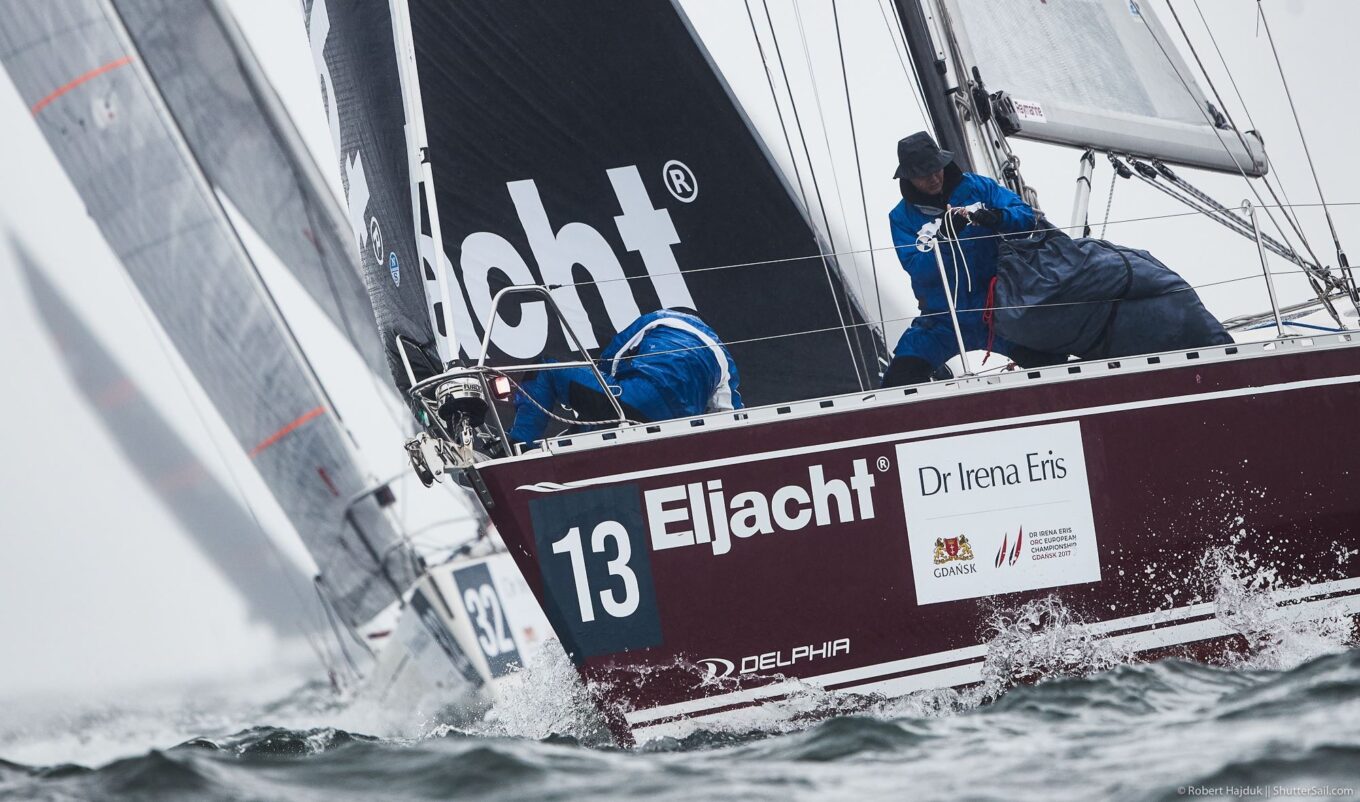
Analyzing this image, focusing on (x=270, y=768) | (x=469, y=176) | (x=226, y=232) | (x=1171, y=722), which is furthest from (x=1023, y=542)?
(x=226, y=232)

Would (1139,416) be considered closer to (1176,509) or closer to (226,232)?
(1176,509)

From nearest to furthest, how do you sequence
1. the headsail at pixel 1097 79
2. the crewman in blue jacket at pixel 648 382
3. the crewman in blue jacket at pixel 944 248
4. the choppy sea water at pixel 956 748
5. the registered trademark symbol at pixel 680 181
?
the choppy sea water at pixel 956 748 → the crewman in blue jacket at pixel 648 382 → the crewman in blue jacket at pixel 944 248 → the headsail at pixel 1097 79 → the registered trademark symbol at pixel 680 181

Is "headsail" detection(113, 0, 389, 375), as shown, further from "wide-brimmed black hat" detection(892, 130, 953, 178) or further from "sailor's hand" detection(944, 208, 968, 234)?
"sailor's hand" detection(944, 208, 968, 234)

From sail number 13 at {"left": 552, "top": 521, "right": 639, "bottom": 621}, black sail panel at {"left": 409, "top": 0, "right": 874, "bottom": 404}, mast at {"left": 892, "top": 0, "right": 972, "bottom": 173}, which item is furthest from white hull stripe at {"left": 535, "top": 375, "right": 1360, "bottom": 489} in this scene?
mast at {"left": 892, "top": 0, "right": 972, "bottom": 173}

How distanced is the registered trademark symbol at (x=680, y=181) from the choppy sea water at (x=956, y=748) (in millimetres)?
1950

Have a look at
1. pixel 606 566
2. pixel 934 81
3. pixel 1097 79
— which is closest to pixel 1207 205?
pixel 1097 79

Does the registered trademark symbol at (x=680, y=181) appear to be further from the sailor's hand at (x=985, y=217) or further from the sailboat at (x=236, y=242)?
the sailboat at (x=236, y=242)

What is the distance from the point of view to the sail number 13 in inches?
153

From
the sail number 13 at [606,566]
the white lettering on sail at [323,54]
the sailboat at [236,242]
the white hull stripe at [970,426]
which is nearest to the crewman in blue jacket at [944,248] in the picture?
the white hull stripe at [970,426]

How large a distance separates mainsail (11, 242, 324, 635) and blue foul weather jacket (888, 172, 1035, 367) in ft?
26.6

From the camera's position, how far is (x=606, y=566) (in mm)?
3891

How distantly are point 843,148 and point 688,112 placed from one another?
0.75m

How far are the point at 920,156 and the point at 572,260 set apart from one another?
1350mm

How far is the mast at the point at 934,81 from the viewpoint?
5.33 metres
